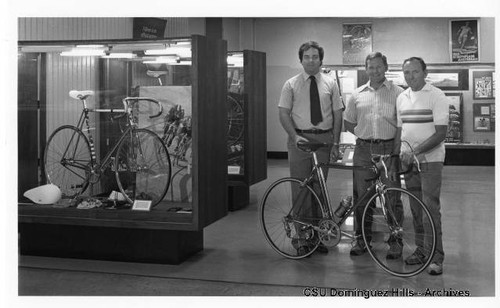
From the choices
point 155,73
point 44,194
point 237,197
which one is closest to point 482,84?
point 237,197

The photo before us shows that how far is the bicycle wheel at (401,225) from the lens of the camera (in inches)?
180

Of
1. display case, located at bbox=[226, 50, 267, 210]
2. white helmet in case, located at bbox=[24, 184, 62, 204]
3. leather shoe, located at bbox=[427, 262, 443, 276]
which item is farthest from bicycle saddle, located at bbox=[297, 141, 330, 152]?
display case, located at bbox=[226, 50, 267, 210]

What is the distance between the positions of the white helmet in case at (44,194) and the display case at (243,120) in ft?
8.08

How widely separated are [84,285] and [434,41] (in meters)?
11.6

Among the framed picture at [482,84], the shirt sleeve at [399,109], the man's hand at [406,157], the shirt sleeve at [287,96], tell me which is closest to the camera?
the man's hand at [406,157]

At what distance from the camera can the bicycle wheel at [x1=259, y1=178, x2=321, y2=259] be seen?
5148 millimetres

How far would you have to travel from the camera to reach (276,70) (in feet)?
50.8

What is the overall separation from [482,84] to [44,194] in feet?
33.9

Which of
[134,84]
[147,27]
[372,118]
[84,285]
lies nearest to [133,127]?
[134,84]

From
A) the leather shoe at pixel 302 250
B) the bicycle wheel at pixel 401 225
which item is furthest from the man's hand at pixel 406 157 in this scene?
Answer: the leather shoe at pixel 302 250

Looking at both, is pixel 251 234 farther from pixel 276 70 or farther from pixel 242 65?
pixel 276 70

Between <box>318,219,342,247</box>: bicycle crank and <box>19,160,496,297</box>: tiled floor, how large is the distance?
0.21 meters

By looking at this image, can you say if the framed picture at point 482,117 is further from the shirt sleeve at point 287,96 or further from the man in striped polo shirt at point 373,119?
the shirt sleeve at point 287,96

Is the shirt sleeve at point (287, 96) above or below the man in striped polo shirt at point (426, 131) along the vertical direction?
above
